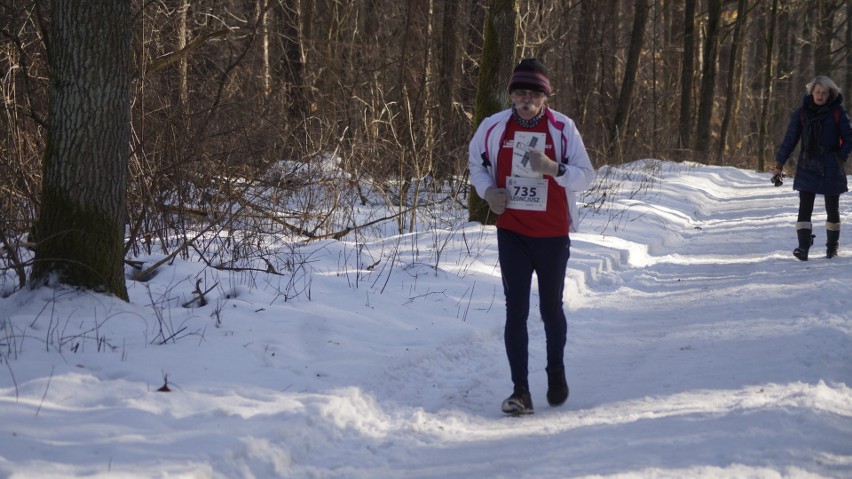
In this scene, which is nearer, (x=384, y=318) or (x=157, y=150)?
(x=384, y=318)

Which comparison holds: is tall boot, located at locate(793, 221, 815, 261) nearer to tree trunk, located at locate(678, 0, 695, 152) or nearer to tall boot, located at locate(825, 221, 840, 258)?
tall boot, located at locate(825, 221, 840, 258)

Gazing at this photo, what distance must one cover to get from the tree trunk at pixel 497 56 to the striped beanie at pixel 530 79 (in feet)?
20.3

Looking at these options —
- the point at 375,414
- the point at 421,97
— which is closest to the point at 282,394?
the point at 375,414

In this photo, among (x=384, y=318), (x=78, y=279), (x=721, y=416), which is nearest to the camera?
(x=721, y=416)

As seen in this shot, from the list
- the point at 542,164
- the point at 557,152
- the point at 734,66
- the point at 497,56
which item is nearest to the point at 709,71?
the point at 734,66

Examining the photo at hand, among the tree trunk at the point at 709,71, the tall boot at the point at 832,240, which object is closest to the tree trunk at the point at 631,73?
the tree trunk at the point at 709,71

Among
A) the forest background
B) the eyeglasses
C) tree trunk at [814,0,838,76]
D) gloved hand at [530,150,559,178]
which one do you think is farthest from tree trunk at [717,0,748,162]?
gloved hand at [530,150,559,178]

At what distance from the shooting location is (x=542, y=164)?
5160 millimetres

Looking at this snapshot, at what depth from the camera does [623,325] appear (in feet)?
25.8

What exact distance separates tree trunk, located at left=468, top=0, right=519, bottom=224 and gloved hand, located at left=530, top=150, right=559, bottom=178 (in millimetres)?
6375

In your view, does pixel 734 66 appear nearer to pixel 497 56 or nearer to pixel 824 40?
pixel 824 40

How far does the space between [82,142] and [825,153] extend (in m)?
8.32

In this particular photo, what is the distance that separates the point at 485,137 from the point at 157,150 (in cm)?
547

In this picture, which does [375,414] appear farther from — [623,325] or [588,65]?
[588,65]
